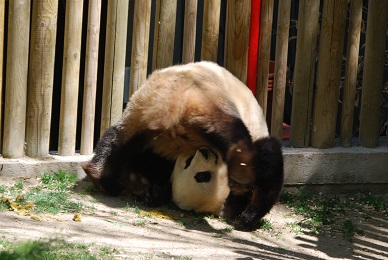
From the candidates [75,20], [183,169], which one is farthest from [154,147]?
[75,20]

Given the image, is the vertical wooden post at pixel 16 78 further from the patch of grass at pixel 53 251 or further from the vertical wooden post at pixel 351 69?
the vertical wooden post at pixel 351 69

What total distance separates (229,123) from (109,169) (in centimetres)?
110

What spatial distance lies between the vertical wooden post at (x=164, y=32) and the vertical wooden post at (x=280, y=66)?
3.17ft

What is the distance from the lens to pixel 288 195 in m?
7.38

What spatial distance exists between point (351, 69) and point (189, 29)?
1.60 metres

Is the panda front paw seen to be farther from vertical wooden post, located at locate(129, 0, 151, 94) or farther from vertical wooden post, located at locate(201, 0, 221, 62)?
vertical wooden post, located at locate(201, 0, 221, 62)

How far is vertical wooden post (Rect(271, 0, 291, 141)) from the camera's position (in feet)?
23.9

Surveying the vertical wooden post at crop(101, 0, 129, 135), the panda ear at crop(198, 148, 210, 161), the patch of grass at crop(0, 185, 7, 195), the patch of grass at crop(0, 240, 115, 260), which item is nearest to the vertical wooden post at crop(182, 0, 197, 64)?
the vertical wooden post at crop(101, 0, 129, 135)

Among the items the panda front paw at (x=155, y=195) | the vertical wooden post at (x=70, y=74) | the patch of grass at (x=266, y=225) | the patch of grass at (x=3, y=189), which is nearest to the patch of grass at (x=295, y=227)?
the patch of grass at (x=266, y=225)

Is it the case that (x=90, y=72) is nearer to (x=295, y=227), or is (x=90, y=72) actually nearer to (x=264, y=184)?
(x=264, y=184)

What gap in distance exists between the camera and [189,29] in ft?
23.3

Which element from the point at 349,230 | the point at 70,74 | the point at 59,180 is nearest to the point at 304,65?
the point at 349,230

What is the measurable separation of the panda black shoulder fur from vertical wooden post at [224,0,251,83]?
1.47ft

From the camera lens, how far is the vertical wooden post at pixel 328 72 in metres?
7.43
